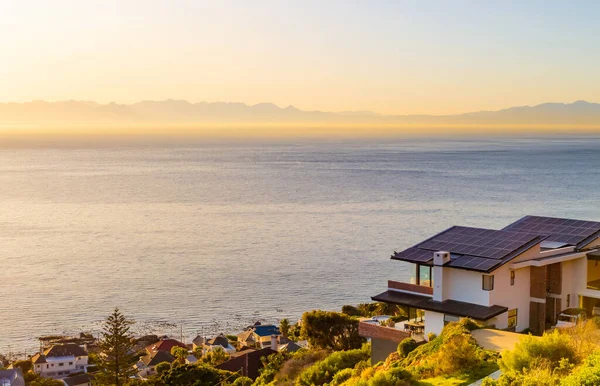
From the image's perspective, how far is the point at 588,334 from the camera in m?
11.9

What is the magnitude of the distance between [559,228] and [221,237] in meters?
45.6

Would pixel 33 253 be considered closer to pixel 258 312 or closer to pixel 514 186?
pixel 258 312

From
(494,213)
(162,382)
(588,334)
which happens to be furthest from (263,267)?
(588,334)

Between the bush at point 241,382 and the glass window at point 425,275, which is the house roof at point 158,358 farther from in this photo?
the glass window at point 425,275

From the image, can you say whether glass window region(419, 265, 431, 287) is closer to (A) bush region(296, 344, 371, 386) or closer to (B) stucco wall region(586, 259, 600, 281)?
(A) bush region(296, 344, 371, 386)

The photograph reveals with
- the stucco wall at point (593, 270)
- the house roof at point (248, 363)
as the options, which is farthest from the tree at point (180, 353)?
the stucco wall at point (593, 270)

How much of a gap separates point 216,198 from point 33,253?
39.7 m

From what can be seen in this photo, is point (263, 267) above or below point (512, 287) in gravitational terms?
below

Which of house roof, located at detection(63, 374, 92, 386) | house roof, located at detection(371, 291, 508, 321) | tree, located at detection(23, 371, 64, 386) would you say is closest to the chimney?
house roof, located at detection(371, 291, 508, 321)

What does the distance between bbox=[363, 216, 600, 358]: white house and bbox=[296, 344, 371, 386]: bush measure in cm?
110

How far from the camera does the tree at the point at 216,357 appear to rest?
104ft

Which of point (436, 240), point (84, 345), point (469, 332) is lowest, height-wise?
point (84, 345)

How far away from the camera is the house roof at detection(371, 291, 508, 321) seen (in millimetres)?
15461

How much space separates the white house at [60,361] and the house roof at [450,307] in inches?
893
